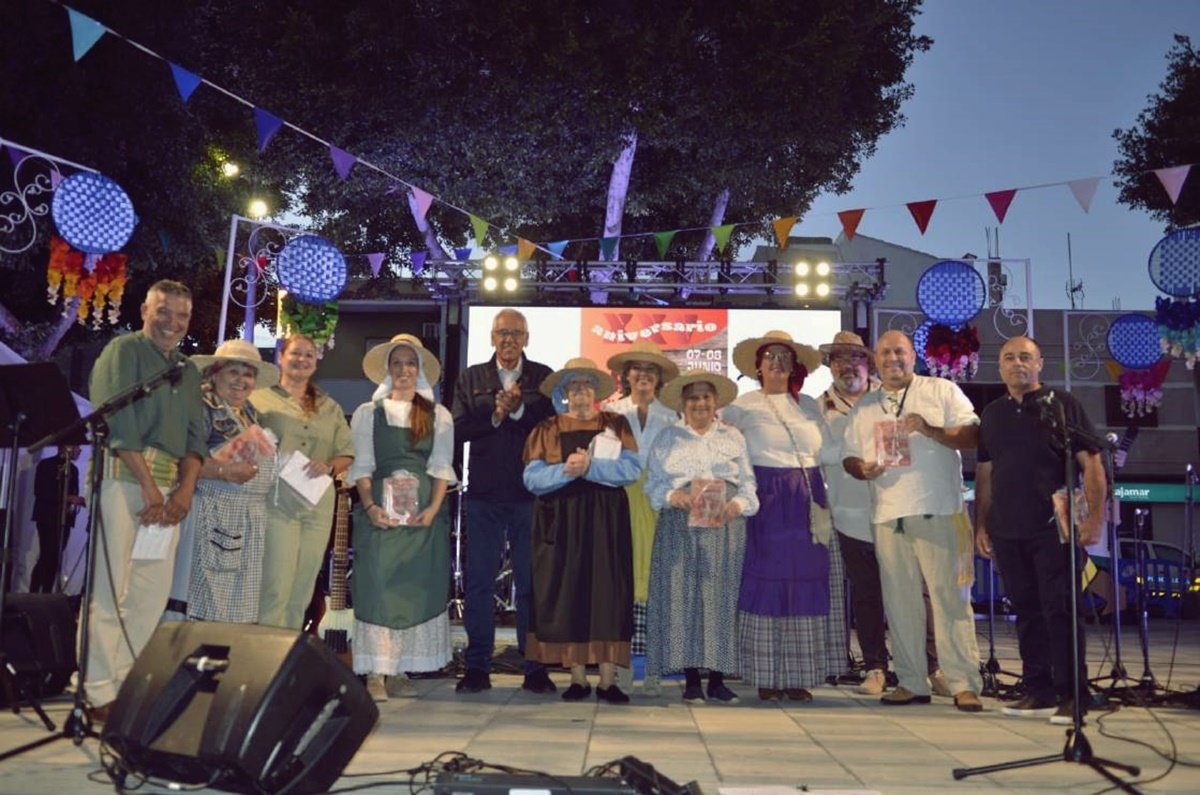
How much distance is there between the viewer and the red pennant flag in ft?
30.6

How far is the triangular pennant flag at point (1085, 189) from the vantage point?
8.70 metres

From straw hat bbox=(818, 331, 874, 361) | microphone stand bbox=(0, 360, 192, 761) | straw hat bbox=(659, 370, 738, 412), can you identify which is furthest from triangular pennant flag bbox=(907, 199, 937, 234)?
microphone stand bbox=(0, 360, 192, 761)

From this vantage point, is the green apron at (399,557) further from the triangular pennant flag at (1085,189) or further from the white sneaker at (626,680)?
the triangular pennant flag at (1085,189)

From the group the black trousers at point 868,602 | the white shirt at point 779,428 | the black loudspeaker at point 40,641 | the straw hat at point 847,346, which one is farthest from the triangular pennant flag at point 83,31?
the black trousers at point 868,602

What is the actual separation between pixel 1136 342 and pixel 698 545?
25.1ft

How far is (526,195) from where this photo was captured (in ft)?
49.8

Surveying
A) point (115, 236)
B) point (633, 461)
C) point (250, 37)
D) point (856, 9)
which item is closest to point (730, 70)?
point (856, 9)

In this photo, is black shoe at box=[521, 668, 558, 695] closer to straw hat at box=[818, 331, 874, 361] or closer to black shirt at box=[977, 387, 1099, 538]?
black shirt at box=[977, 387, 1099, 538]

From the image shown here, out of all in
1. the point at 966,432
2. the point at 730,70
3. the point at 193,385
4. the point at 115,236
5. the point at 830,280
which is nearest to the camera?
the point at 193,385

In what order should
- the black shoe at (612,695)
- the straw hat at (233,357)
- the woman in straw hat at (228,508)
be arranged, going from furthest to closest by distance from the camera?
the black shoe at (612,695), the straw hat at (233,357), the woman in straw hat at (228,508)

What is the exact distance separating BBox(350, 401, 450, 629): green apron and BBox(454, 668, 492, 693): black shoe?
0.44 m

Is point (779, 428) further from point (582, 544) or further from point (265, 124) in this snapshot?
point (265, 124)

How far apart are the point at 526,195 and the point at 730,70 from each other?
3.42 metres

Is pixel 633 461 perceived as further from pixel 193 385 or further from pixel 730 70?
pixel 730 70
